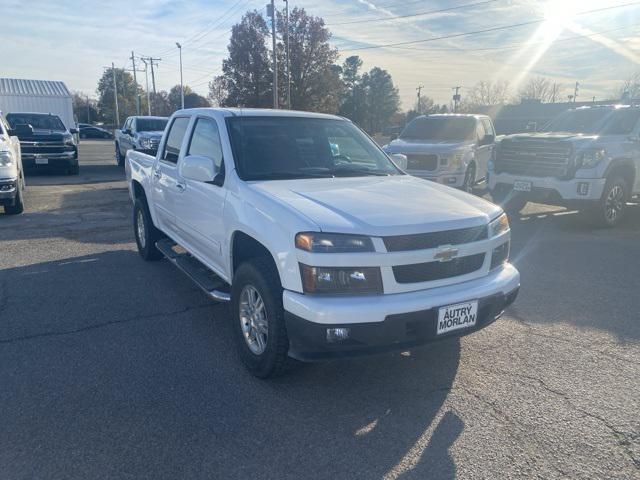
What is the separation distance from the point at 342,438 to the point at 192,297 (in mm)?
2894

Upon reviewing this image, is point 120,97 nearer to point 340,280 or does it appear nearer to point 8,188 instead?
point 8,188

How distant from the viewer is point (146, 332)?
14.6ft

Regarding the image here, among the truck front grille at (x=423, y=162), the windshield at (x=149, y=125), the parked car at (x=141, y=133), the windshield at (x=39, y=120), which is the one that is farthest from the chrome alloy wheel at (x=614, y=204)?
the windshield at (x=39, y=120)

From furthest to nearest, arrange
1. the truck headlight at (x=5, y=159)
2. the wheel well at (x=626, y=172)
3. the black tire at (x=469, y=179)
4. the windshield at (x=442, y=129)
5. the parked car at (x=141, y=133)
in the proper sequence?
the parked car at (x=141, y=133)
the windshield at (x=442, y=129)
the black tire at (x=469, y=179)
the truck headlight at (x=5, y=159)
the wheel well at (x=626, y=172)

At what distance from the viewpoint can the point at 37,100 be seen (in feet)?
83.4

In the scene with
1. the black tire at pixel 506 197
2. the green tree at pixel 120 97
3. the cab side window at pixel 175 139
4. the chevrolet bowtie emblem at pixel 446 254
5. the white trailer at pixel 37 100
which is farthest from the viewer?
the green tree at pixel 120 97

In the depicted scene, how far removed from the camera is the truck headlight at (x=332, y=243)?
301 cm

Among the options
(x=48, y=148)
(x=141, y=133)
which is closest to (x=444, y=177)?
(x=141, y=133)

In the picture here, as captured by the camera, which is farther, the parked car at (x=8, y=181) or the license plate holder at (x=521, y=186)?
the license plate holder at (x=521, y=186)

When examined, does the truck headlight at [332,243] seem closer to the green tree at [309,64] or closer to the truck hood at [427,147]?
the truck hood at [427,147]

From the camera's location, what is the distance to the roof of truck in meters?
25.3

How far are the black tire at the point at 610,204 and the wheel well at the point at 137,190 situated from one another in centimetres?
708

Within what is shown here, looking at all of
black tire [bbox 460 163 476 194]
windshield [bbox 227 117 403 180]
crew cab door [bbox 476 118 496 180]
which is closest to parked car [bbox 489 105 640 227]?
black tire [bbox 460 163 476 194]

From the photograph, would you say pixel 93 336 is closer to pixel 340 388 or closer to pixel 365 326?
pixel 340 388
